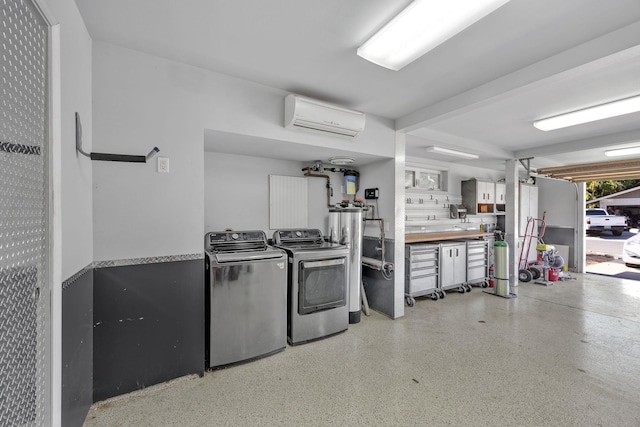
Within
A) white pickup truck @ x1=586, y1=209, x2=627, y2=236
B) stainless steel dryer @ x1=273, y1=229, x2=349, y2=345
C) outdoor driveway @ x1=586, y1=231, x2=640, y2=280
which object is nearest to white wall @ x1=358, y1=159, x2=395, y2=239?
stainless steel dryer @ x1=273, y1=229, x2=349, y2=345

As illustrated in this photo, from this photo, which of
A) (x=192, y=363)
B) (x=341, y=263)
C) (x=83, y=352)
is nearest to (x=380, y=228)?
(x=341, y=263)

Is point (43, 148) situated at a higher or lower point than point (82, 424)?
higher

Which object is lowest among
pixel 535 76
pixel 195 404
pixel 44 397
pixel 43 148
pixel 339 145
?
pixel 195 404

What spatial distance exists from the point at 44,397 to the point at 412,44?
8.13 feet

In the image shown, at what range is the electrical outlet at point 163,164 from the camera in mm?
2092

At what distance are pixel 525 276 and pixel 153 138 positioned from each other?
672 cm

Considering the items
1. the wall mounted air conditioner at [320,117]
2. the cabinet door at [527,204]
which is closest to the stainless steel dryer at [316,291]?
the wall mounted air conditioner at [320,117]

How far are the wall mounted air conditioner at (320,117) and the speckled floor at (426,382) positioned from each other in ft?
7.24

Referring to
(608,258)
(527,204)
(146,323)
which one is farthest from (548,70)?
(608,258)

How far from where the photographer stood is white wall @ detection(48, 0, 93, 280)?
1396 millimetres

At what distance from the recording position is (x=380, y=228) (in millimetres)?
3646

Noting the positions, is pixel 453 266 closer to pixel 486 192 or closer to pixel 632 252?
pixel 486 192

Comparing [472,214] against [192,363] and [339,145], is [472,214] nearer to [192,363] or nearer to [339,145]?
[339,145]

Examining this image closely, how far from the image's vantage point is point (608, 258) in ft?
26.1
